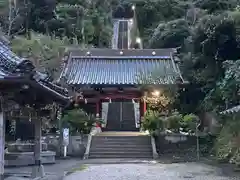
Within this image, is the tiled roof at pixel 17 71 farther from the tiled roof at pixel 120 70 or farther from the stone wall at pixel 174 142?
the tiled roof at pixel 120 70

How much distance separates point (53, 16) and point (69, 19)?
3.70 meters

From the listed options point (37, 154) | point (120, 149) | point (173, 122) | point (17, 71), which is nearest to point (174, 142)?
point (173, 122)

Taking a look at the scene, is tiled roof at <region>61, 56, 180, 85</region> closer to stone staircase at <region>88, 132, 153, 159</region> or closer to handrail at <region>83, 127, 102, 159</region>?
handrail at <region>83, 127, 102, 159</region>

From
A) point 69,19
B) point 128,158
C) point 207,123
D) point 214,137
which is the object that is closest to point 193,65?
point 207,123

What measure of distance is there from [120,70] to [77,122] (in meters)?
7.92

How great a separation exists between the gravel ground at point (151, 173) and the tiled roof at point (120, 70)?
35.5ft

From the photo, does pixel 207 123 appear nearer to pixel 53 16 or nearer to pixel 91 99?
pixel 91 99

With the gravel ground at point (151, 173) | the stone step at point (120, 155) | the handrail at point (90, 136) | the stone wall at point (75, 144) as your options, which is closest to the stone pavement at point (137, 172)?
the gravel ground at point (151, 173)

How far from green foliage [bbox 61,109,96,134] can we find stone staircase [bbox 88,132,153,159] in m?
0.77

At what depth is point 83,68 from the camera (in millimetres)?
30359

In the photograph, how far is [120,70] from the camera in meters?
30.1

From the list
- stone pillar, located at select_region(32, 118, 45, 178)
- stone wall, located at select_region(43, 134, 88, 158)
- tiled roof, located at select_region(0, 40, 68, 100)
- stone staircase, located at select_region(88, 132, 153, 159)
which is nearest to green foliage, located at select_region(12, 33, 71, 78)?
stone wall, located at select_region(43, 134, 88, 158)

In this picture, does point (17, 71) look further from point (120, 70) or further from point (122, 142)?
point (120, 70)

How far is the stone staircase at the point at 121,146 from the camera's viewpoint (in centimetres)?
2139
